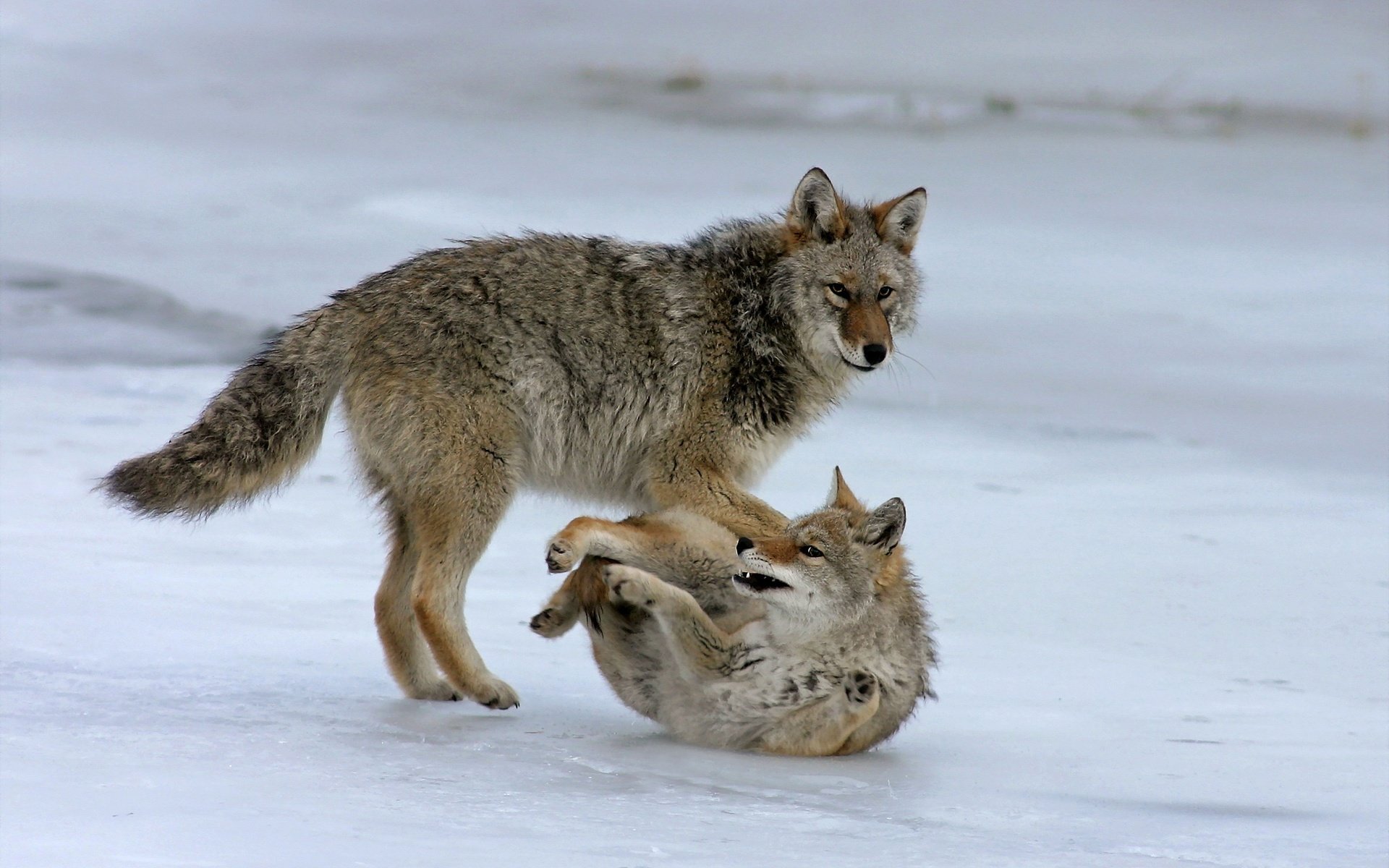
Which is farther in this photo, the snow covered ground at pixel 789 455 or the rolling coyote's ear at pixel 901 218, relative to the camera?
the rolling coyote's ear at pixel 901 218

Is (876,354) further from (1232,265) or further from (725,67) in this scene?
(725,67)

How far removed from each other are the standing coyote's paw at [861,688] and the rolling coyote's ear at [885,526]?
0.49m

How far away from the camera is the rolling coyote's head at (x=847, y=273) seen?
20.0 ft

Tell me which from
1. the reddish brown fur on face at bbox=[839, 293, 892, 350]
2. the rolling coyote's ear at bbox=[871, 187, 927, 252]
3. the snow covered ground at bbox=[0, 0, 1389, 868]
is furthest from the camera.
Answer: the rolling coyote's ear at bbox=[871, 187, 927, 252]

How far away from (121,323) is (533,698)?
6.97m

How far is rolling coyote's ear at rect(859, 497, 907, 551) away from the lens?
508 cm

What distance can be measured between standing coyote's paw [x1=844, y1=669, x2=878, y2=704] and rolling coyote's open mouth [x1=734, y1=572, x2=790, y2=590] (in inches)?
Answer: 14.2

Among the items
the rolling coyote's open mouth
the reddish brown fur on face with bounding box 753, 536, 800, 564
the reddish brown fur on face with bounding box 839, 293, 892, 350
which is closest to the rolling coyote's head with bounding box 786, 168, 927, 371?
the reddish brown fur on face with bounding box 839, 293, 892, 350

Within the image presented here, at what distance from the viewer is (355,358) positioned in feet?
18.3

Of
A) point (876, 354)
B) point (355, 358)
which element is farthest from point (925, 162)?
point (355, 358)

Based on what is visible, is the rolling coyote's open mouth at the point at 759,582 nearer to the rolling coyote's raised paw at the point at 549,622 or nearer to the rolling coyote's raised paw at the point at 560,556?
the rolling coyote's raised paw at the point at 560,556

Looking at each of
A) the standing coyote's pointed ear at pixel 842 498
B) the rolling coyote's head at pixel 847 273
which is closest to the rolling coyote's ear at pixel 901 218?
the rolling coyote's head at pixel 847 273

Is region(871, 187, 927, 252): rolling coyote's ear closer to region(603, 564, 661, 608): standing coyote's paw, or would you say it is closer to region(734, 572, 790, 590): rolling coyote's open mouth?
region(734, 572, 790, 590): rolling coyote's open mouth

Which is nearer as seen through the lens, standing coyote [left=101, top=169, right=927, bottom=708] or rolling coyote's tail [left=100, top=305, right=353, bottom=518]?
rolling coyote's tail [left=100, top=305, right=353, bottom=518]
